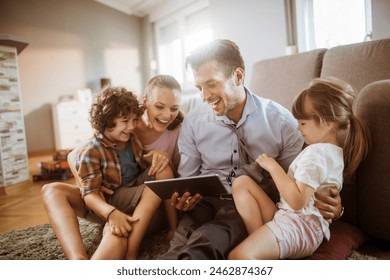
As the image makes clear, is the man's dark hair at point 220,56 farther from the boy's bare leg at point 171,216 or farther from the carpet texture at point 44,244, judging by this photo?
the carpet texture at point 44,244

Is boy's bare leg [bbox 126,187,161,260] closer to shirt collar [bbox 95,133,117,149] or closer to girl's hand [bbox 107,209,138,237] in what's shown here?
girl's hand [bbox 107,209,138,237]

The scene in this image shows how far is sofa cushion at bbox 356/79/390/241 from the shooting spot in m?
0.80

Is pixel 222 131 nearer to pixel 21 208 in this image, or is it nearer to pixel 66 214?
pixel 66 214

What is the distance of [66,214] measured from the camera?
0.90 metres

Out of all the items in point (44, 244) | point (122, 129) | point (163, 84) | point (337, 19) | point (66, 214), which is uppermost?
point (337, 19)

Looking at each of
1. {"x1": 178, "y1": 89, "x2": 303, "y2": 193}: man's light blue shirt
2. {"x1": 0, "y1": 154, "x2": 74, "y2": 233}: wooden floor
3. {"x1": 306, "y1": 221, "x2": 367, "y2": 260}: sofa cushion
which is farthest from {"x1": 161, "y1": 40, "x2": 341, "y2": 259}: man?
{"x1": 0, "y1": 154, "x2": 74, "y2": 233}: wooden floor

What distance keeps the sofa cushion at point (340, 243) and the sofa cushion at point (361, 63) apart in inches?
17.6

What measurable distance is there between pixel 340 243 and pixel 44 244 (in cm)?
83

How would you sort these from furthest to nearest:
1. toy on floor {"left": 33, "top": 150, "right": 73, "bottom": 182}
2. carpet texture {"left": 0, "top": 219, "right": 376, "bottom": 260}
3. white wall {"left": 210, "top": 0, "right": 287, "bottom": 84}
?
1. white wall {"left": 210, "top": 0, "right": 287, "bottom": 84}
2. toy on floor {"left": 33, "top": 150, "right": 73, "bottom": 182}
3. carpet texture {"left": 0, "top": 219, "right": 376, "bottom": 260}

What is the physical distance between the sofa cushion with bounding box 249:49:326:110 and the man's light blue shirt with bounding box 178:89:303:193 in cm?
33

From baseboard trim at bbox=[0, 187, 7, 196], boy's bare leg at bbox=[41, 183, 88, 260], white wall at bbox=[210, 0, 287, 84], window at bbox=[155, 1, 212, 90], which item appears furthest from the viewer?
window at bbox=[155, 1, 212, 90]

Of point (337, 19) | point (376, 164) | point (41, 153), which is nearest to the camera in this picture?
point (376, 164)

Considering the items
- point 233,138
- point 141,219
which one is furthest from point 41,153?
point 233,138

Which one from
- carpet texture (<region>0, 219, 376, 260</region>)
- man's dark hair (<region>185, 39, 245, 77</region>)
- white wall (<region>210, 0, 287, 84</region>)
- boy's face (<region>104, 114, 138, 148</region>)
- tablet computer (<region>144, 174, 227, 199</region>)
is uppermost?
white wall (<region>210, 0, 287, 84</region>)
